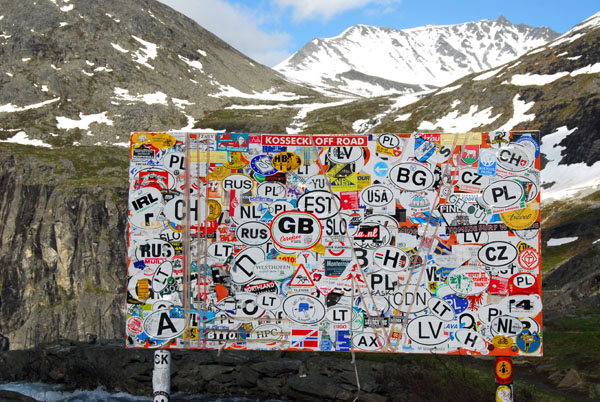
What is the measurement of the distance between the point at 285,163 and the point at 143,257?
8.97ft

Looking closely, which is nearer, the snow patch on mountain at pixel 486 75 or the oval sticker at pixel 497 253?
the oval sticker at pixel 497 253

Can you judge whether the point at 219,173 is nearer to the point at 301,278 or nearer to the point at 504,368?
the point at 301,278

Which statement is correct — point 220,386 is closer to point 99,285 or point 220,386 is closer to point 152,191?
point 152,191

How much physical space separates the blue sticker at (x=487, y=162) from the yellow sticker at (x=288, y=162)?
9.24ft

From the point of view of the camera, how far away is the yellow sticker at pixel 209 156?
29.1 feet

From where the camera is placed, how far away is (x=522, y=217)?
27.6 feet

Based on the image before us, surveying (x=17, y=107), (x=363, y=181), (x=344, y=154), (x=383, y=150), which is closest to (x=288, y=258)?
(x=363, y=181)

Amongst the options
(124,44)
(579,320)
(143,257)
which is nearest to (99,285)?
(579,320)

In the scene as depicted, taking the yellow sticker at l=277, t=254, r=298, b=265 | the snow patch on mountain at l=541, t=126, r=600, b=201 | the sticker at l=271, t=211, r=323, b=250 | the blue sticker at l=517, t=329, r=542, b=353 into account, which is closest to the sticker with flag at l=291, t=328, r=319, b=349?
the yellow sticker at l=277, t=254, r=298, b=265

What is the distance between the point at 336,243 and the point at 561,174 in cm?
7723

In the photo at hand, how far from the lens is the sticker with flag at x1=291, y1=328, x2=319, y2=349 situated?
874 cm

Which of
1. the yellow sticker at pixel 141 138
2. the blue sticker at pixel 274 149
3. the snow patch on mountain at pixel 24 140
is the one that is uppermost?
the snow patch on mountain at pixel 24 140

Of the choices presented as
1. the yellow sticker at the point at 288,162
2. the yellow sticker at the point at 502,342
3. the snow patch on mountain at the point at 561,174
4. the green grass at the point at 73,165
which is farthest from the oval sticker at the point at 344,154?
the green grass at the point at 73,165

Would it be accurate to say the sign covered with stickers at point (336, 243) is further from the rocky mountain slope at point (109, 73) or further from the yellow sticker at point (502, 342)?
the rocky mountain slope at point (109, 73)
